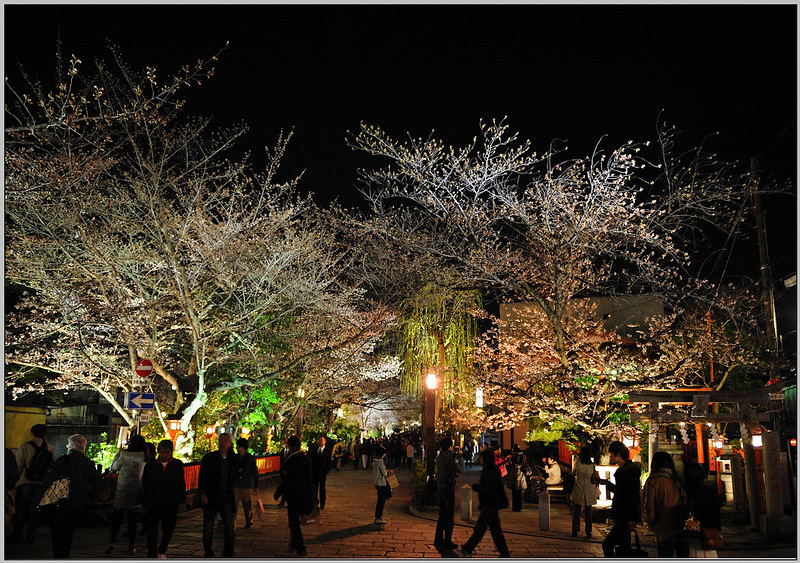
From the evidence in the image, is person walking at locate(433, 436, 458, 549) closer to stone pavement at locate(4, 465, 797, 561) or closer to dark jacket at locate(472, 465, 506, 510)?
stone pavement at locate(4, 465, 797, 561)

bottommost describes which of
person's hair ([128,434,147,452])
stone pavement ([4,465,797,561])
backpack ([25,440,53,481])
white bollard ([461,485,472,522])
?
stone pavement ([4,465,797,561])

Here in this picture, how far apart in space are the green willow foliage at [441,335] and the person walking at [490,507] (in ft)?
33.9

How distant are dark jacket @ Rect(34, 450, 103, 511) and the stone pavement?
2.54ft

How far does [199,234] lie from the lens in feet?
57.4

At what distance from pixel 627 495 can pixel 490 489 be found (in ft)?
6.05

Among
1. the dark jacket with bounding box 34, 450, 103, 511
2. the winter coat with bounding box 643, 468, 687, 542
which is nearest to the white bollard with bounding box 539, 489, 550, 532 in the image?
the winter coat with bounding box 643, 468, 687, 542

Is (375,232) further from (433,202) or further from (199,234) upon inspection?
(199,234)

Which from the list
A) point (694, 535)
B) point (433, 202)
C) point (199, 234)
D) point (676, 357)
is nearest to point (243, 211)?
point (199, 234)

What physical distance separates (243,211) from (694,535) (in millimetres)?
15509

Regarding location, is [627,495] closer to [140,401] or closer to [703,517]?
[703,517]

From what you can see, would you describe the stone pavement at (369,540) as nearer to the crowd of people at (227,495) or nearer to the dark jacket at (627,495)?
the crowd of people at (227,495)

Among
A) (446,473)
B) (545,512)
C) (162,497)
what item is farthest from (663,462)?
(162,497)

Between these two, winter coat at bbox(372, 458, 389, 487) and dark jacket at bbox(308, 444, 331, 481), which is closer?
winter coat at bbox(372, 458, 389, 487)

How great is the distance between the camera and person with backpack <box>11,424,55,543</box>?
734 cm
